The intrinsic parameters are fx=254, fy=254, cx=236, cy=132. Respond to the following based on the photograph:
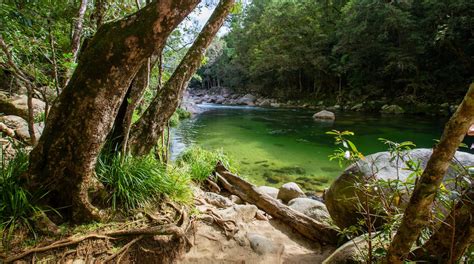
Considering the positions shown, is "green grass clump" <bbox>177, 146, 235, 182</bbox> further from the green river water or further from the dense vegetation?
the dense vegetation

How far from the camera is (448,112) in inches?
674

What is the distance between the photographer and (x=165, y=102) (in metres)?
3.22

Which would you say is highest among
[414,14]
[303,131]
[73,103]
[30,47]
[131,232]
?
[414,14]

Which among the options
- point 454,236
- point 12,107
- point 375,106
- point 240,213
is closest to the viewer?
point 454,236

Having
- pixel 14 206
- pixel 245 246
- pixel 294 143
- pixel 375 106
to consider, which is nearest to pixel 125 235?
pixel 14 206

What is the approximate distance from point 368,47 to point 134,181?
2259cm

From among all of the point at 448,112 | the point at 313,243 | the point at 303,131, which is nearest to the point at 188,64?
the point at 313,243

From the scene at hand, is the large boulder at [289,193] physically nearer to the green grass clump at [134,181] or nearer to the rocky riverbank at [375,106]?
the green grass clump at [134,181]

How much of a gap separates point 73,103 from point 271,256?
255cm

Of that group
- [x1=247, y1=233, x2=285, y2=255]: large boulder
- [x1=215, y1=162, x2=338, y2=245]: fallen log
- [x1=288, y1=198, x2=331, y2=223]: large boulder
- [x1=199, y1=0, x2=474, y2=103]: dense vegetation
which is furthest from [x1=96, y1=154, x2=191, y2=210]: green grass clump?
[x1=199, y1=0, x2=474, y2=103]: dense vegetation

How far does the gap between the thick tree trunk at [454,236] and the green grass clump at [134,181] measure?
2.43m

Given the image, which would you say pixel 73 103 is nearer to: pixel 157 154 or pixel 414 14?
pixel 157 154

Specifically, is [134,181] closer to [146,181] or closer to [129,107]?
[146,181]

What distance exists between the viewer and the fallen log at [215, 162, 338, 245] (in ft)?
11.3
